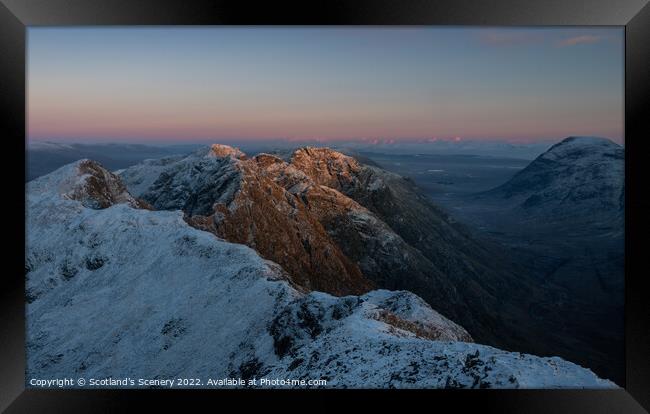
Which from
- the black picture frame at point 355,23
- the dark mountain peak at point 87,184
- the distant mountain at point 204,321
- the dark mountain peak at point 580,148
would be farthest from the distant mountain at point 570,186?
the dark mountain peak at point 87,184

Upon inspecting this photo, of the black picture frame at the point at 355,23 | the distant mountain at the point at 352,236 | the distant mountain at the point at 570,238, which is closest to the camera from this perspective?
the black picture frame at the point at 355,23

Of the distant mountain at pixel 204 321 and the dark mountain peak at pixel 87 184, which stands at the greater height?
the dark mountain peak at pixel 87 184

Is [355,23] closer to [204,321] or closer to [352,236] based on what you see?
[204,321]

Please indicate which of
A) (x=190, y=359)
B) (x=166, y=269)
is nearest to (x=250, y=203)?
(x=166, y=269)

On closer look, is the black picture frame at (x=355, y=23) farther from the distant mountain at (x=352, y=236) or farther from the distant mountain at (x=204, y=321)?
the distant mountain at (x=352, y=236)

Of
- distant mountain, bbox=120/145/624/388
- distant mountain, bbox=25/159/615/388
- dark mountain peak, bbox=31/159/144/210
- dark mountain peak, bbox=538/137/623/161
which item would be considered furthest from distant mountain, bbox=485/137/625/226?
dark mountain peak, bbox=31/159/144/210

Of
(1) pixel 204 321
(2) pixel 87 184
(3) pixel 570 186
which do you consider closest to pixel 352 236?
(3) pixel 570 186

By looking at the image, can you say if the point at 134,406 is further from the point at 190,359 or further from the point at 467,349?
the point at 190,359
